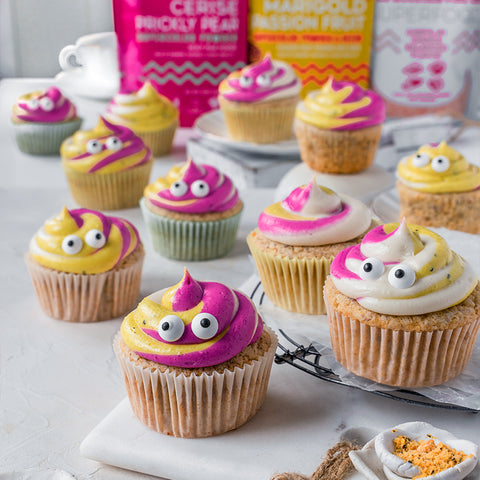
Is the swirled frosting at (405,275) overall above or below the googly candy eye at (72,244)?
above

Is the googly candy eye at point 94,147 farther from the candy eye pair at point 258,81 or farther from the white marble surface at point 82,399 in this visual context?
the candy eye pair at point 258,81

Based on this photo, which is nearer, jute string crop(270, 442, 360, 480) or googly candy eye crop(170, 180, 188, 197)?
jute string crop(270, 442, 360, 480)

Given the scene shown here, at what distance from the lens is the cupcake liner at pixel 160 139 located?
3.79 meters

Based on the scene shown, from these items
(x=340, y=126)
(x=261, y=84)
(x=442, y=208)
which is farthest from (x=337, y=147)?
(x=261, y=84)

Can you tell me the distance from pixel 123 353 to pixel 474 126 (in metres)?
3.00

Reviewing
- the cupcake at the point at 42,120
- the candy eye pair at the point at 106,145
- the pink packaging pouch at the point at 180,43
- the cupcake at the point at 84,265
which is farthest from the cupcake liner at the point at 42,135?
the cupcake at the point at 84,265

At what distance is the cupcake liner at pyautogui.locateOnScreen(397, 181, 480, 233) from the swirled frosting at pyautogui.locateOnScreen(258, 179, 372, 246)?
0.61m

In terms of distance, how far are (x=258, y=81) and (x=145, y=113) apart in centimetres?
67

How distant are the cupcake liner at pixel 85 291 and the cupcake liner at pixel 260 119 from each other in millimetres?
1286

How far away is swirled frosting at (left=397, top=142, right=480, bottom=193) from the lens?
2.60 meters

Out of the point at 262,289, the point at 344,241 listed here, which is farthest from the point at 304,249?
the point at 262,289

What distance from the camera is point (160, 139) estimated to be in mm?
3867

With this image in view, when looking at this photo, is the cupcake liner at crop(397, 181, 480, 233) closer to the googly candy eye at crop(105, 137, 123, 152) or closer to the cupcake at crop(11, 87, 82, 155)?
the googly candy eye at crop(105, 137, 123, 152)

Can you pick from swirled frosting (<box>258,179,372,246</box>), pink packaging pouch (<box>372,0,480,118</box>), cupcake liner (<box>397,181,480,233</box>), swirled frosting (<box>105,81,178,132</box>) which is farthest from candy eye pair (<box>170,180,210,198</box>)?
pink packaging pouch (<box>372,0,480,118</box>)
